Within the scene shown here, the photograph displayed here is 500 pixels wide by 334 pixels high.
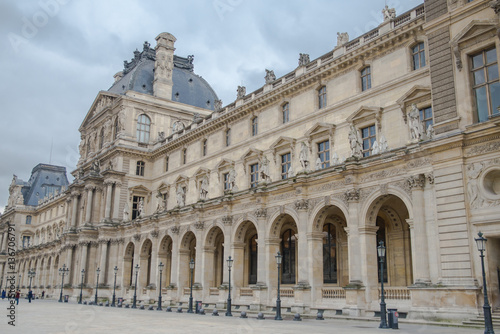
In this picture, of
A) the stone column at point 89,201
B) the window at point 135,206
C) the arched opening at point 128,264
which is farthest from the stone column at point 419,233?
the stone column at point 89,201

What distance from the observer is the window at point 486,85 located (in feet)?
75.8

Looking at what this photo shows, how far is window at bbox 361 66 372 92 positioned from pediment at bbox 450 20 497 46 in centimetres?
965

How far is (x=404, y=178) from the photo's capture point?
2581 centimetres

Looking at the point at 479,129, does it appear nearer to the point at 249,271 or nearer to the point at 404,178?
the point at 404,178

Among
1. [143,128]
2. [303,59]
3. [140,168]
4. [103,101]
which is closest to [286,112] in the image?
[303,59]

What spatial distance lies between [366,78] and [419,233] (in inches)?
Answer: 540

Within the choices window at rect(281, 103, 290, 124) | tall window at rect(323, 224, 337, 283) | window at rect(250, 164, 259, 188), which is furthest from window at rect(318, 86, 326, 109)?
tall window at rect(323, 224, 337, 283)

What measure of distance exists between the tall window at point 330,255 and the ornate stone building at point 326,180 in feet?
0.31

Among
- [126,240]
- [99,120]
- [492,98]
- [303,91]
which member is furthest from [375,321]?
[99,120]

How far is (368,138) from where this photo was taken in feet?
109

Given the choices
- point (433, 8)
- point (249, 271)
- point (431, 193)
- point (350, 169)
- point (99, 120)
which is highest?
point (99, 120)

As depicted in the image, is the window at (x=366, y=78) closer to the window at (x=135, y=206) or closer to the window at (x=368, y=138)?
the window at (x=368, y=138)

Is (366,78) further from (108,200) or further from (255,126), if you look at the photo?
(108,200)

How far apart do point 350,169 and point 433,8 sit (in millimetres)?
9321
